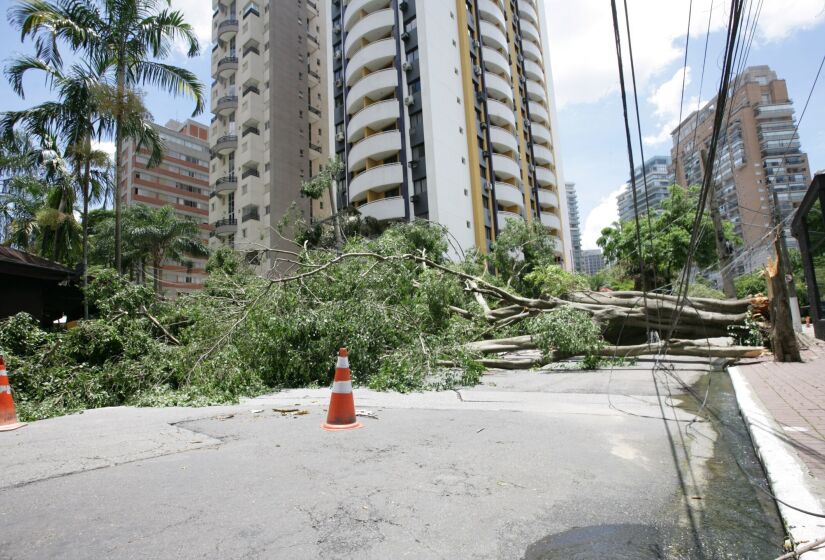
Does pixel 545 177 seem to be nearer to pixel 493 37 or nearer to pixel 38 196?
pixel 493 37

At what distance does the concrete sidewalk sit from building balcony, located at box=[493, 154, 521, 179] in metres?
33.4

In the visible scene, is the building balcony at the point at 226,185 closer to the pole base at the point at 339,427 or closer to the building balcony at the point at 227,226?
the building balcony at the point at 227,226

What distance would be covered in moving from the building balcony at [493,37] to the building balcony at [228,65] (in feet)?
82.8

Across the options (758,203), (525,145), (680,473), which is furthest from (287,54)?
(680,473)

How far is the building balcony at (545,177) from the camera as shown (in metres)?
48.5

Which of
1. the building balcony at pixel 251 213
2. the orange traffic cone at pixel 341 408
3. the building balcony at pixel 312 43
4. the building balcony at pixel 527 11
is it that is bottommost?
the orange traffic cone at pixel 341 408

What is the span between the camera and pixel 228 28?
160 ft

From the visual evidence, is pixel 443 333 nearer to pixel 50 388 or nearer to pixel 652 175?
pixel 50 388

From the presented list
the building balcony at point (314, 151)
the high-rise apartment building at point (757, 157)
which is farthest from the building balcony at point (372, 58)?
the high-rise apartment building at point (757, 157)

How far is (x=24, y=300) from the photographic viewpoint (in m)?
10.4

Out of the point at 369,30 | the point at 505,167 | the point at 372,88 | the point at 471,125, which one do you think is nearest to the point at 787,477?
the point at 372,88

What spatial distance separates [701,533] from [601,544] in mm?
562

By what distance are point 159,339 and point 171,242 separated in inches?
829

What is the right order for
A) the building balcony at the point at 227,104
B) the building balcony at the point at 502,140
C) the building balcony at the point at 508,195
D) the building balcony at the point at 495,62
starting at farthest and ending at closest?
the building balcony at the point at 227,104, the building balcony at the point at 495,62, the building balcony at the point at 502,140, the building balcony at the point at 508,195
